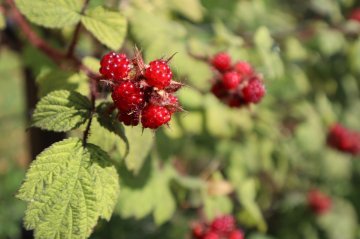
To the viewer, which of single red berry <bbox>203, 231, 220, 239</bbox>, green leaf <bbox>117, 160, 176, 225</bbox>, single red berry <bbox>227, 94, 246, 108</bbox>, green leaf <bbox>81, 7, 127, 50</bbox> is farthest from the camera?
green leaf <bbox>117, 160, 176, 225</bbox>

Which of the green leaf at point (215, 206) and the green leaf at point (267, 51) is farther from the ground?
the green leaf at point (267, 51)

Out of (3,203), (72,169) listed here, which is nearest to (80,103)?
(72,169)

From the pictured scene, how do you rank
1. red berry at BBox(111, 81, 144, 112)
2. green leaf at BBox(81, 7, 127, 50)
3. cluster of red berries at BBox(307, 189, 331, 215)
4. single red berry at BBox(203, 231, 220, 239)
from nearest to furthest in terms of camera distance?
red berry at BBox(111, 81, 144, 112)
green leaf at BBox(81, 7, 127, 50)
single red berry at BBox(203, 231, 220, 239)
cluster of red berries at BBox(307, 189, 331, 215)

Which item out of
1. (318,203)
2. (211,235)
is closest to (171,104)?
(211,235)

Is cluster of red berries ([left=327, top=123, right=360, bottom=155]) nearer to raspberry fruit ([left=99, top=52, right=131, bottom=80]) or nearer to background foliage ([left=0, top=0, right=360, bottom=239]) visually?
background foliage ([left=0, top=0, right=360, bottom=239])

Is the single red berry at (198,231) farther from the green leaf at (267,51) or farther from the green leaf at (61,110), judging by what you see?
the green leaf at (61,110)

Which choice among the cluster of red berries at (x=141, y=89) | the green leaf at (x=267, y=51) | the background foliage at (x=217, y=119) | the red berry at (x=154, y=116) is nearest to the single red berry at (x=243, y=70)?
the background foliage at (x=217, y=119)

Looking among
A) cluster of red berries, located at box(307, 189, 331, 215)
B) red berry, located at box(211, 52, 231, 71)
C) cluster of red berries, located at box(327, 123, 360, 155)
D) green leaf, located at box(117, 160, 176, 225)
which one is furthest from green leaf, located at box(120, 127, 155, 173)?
cluster of red berries, located at box(307, 189, 331, 215)

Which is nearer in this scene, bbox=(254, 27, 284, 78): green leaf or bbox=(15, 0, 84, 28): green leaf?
bbox=(15, 0, 84, 28): green leaf

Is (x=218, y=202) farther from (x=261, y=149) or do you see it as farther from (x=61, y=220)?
(x=61, y=220)
